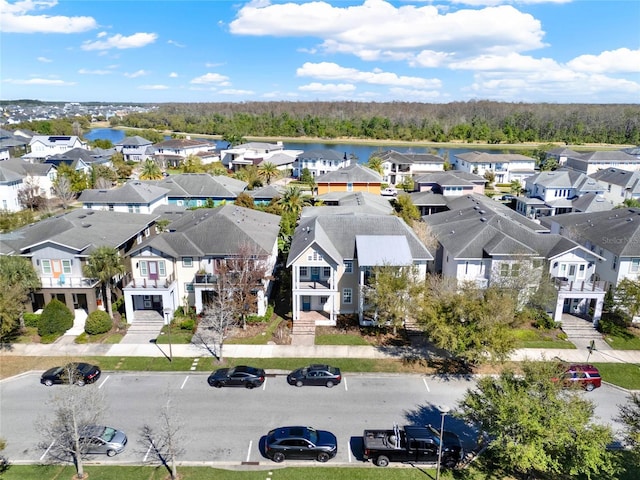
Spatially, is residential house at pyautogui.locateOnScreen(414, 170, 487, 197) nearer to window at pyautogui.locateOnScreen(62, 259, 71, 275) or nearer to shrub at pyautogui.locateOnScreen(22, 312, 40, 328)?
window at pyautogui.locateOnScreen(62, 259, 71, 275)

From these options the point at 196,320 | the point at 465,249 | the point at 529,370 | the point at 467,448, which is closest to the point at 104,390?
the point at 196,320

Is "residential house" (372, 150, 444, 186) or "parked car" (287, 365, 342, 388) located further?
"residential house" (372, 150, 444, 186)

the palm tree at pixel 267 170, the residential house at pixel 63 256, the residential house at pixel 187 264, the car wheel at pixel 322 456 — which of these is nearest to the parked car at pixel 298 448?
the car wheel at pixel 322 456

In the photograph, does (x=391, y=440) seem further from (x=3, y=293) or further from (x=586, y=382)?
(x=3, y=293)

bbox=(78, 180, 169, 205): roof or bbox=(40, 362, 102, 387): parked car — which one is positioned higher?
bbox=(78, 180, 169, 205): roof

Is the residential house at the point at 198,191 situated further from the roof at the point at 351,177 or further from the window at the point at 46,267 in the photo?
the window at the point at 46,267

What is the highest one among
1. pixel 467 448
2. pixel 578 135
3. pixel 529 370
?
pixel 578 135

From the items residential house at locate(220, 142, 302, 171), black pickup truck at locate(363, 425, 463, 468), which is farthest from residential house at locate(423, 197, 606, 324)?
residential house at locate(220, 142, 302, 171)
